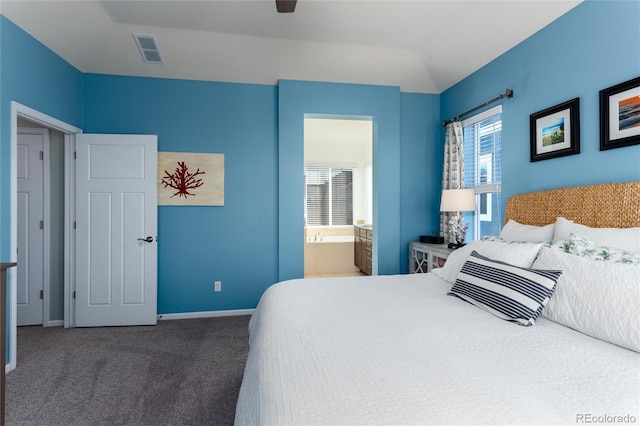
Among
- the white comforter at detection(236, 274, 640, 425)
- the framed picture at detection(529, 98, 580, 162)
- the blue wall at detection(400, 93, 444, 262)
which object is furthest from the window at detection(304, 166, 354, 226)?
the white comforter at detection(236, 274, 640, 425)

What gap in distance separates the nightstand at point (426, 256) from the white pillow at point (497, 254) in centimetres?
87

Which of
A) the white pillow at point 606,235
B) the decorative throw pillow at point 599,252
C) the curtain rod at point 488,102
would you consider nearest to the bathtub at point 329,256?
the curtain rod at point 488,102

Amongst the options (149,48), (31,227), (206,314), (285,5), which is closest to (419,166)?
(285,5)

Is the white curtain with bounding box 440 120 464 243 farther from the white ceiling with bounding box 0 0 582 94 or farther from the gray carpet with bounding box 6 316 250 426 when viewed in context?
the gray carpet with bounding box 6 316 250 426

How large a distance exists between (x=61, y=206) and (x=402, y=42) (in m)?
3.95

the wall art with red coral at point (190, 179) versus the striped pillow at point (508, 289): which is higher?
the wall art with red coral at point (190, 179)

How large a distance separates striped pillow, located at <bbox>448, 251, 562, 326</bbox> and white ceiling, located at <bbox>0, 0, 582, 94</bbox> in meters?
2.05

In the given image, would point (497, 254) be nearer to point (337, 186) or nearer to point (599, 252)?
point (599, 252)

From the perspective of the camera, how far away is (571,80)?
2.32 metres

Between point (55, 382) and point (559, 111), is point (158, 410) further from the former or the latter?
point (559, 111)

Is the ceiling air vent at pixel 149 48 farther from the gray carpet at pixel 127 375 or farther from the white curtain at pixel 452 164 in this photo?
the white curtain at pixel 452 164

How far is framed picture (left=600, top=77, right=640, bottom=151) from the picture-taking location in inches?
75.0

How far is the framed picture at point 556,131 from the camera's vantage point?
228cm

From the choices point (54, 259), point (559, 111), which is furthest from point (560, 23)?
point (54, 259)
